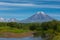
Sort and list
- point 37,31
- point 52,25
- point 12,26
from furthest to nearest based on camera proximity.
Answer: point 12,26, point 37,31, point 52,25

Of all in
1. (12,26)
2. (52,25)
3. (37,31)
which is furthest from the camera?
(12,26)

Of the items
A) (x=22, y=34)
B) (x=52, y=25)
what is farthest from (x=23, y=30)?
(x=52, y=25)

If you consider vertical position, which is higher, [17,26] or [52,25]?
[17,26]

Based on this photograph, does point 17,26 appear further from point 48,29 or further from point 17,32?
point 48,29

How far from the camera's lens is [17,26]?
40906mm

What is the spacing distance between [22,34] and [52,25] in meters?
6.19

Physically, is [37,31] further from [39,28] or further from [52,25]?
[52,25]

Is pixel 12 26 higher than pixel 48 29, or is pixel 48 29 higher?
pixel 12 26

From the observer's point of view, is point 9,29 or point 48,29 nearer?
point 48,29

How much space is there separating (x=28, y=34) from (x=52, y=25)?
4.89 metres

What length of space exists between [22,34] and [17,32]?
36.6 inches

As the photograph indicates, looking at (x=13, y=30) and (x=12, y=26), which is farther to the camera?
(x=12, y=26)

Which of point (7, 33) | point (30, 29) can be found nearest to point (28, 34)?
point (30, 29)

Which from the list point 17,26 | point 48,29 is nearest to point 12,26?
point 17,26
